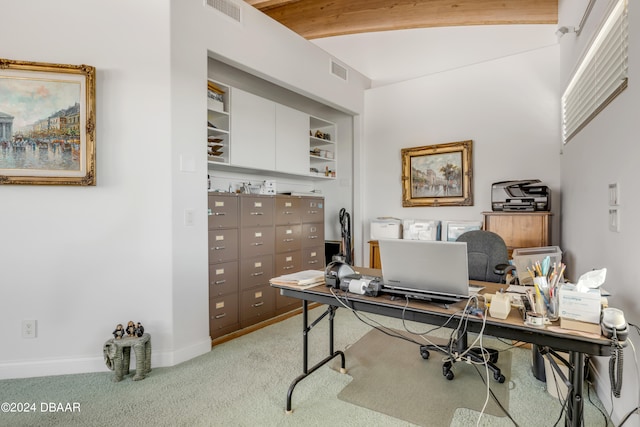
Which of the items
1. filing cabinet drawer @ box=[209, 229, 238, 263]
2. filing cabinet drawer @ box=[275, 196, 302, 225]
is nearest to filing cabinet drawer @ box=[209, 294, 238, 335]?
filing cabinet drawer @ box=[209, 229, 238, 263]

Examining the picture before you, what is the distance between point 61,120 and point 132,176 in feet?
2.00

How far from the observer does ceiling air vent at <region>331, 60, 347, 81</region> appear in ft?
14.2

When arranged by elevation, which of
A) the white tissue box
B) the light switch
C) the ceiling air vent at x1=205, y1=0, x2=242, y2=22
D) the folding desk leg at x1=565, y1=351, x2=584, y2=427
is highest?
the ceiling air vent at x1=205, y1=0, x2=242, y2=22

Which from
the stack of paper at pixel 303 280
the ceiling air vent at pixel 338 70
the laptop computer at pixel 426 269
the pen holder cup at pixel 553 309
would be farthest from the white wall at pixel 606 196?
the ceiling air vent at pixel 338 70

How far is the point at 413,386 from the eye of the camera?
87.4 inches

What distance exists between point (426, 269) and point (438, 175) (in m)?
2.95

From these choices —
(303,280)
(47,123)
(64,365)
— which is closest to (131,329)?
(64,365)

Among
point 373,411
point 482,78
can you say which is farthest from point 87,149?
point 482,78

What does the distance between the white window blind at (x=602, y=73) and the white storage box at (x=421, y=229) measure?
1.72 meters

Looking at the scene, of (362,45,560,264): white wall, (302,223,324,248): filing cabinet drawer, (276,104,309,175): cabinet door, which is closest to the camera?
(362,45,560,264): white wall

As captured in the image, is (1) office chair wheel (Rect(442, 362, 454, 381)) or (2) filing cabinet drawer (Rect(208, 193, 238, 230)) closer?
(1) office chair wheel (Rect(442, 362, 454, 381))

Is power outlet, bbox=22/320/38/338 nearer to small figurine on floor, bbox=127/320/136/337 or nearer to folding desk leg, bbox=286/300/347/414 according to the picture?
small figurine on floor, bbox=127/320/136/337

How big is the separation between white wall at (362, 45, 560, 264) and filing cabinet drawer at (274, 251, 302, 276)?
1.34m

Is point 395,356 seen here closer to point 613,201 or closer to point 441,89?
point 613,201
